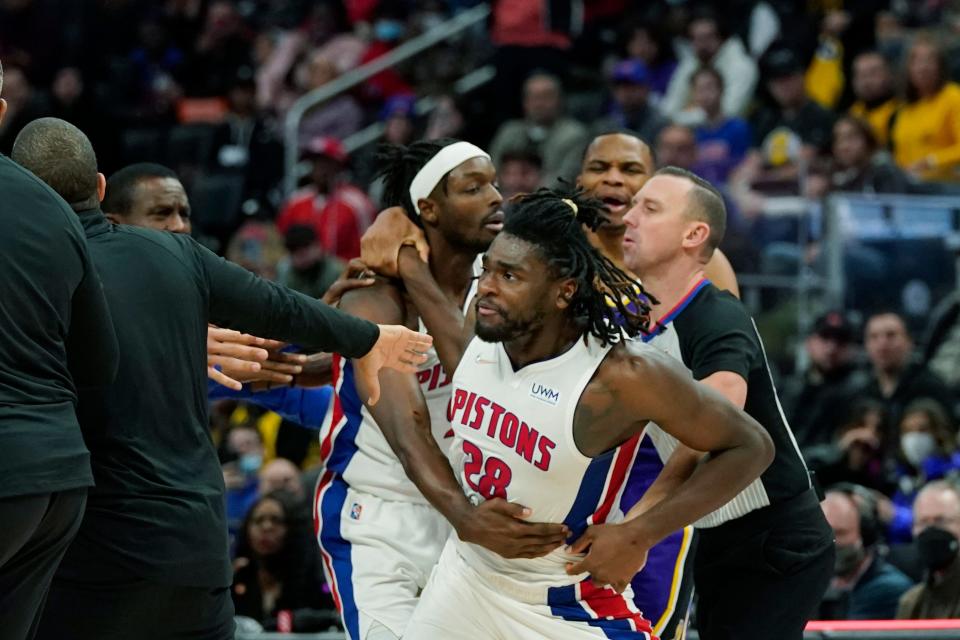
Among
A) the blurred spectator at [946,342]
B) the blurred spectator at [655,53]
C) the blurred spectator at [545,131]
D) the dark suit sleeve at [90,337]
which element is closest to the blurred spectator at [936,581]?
the blurred spectator at [946,342]

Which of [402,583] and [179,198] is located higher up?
[179,198]

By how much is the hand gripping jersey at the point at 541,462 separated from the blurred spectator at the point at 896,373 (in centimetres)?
437

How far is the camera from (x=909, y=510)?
24.2 feet

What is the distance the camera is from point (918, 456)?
25.0 ft

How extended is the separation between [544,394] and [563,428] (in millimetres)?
109

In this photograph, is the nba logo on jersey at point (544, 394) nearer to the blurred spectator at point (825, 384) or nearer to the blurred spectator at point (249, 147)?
the blurred spectator at point (825, 384)

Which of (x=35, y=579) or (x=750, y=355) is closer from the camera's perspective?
(x=35, y=579)

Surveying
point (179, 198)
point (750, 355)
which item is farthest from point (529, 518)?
point (179, 198)

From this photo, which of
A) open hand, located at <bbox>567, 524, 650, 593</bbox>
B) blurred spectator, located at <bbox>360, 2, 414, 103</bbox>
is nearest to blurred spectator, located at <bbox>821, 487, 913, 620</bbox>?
open hand, located at <bbox>567, 524, 650, 593</bbox>

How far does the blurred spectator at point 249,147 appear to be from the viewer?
12.4m

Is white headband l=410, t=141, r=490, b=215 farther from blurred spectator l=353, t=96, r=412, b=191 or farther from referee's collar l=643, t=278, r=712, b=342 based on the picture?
blurred spectator l=353, t=96, r=412, b=191

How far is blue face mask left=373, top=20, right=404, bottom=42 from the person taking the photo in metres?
13.3

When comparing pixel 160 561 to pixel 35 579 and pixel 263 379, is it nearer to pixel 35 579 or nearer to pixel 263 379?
pixel 35 579

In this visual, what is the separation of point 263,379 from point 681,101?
715cm
